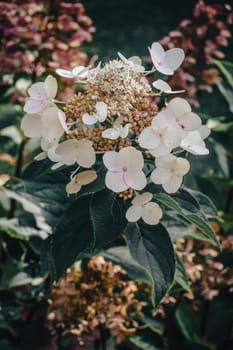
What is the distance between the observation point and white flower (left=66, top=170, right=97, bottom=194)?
1.08m

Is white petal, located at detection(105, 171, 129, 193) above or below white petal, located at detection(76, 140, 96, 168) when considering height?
below

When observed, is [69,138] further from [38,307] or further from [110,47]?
[110,47]

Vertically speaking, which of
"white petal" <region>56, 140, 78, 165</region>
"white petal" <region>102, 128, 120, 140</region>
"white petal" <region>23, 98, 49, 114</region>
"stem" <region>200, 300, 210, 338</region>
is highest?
"white petal" <region>102, 128, 120, 140</region>

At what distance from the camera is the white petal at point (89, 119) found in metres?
1.03

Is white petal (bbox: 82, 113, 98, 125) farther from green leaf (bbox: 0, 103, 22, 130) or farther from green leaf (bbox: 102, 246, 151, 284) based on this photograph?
green leaf (bbox: 0, 103, 22, 130)

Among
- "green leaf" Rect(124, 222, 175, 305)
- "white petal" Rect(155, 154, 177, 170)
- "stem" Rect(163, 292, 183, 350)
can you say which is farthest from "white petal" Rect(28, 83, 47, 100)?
"stem" Rect(163, 292, 183, 350)

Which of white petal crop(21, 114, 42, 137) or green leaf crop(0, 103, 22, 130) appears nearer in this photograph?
white petal crop(21, 114, 42, 137)

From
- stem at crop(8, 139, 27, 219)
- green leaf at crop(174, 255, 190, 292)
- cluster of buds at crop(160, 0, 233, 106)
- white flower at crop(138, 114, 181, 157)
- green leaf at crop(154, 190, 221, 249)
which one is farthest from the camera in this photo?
cluster of buds at crop(160, 0, 233, 106)

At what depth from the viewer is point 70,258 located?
1174 millimetres

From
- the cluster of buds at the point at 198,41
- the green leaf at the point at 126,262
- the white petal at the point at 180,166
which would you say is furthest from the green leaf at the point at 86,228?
the cluster of buds at the point at 198,41

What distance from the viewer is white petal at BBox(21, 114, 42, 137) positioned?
1079 millimetres

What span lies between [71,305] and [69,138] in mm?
422

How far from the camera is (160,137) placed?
1021 millimetres

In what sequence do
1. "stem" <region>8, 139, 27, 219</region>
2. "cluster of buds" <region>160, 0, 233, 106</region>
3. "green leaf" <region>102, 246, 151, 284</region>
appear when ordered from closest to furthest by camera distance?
"green leaf" <region>102, 246, 151, 284</region> < "stem" <region>8, 139, 27, 219</region> < "cluster of buds" <region>160, 0, 233, 106</region>
